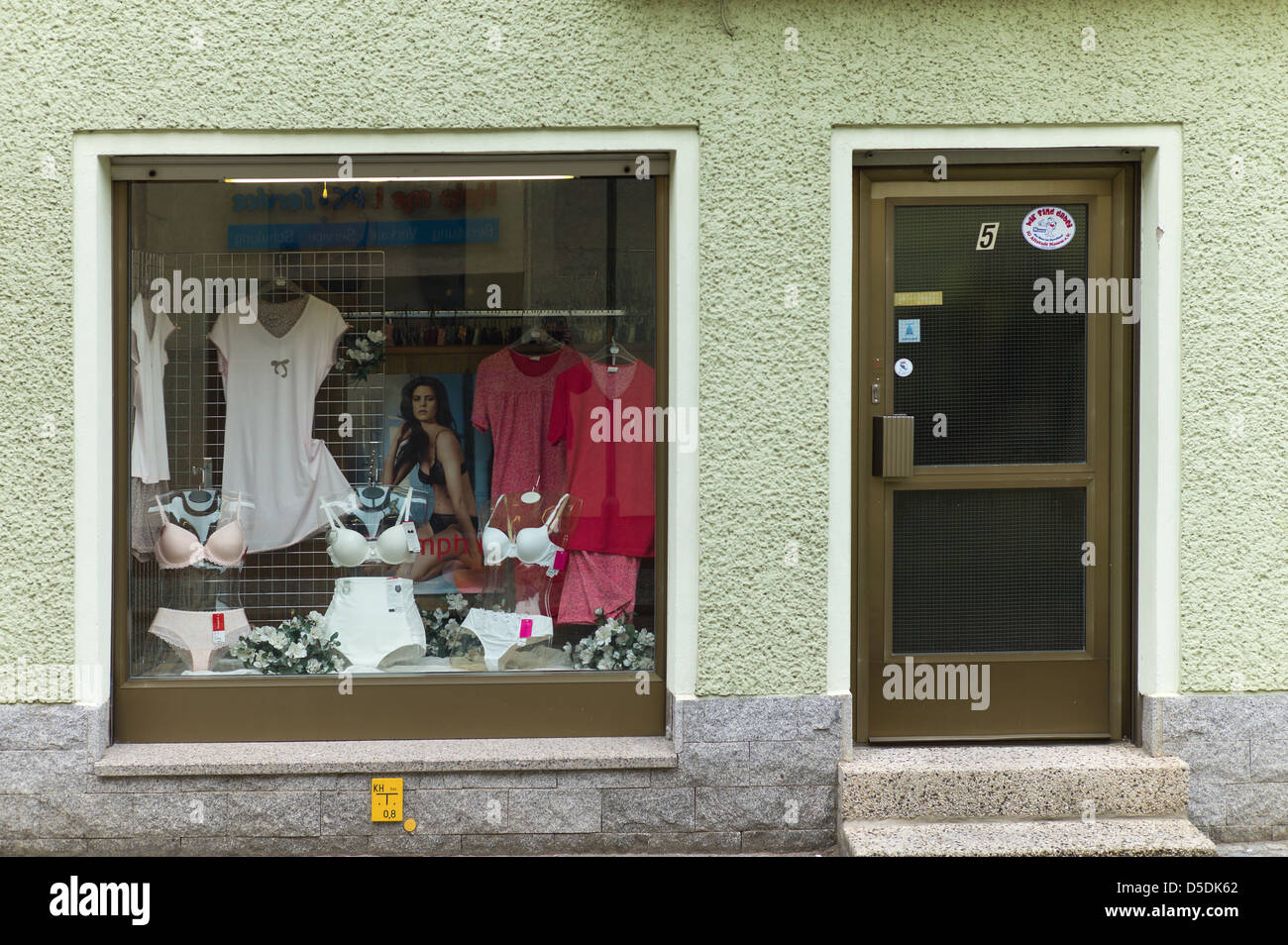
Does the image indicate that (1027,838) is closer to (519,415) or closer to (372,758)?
(372,758)

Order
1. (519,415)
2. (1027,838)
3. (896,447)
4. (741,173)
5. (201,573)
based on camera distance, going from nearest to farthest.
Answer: (1027,838)
(741,173)
(896,447)
(201,573)
(519,415)

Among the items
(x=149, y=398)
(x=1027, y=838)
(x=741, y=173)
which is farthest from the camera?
(x=149, y=398)

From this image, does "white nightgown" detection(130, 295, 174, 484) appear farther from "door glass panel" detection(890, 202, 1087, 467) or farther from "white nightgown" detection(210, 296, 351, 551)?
"door glass panel" detection(890, 202, 1087, 467)

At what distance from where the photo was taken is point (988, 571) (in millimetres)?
4840

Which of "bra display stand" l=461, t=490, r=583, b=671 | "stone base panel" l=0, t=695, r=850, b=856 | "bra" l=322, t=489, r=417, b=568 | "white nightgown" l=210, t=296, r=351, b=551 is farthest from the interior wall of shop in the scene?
"bra" l=322, t=489, r=417, b=568

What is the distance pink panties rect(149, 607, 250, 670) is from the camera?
15.9 ft

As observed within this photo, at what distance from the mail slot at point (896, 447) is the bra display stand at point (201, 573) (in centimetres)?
278

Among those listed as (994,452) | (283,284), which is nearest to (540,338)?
(283,284)

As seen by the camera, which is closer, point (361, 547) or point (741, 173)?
point (741, 173)

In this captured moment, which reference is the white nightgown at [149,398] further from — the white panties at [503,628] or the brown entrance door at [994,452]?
the brown entrance door at [994,452]

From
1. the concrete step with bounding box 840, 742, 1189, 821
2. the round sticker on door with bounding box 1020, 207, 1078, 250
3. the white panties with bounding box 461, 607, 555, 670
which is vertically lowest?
the concrete step with bounding box 840, 742, 1189, 821

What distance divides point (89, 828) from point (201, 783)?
47cm

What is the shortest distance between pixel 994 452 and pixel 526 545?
6.87ft

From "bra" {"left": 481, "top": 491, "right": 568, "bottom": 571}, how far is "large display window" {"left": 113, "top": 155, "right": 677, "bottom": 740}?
1cm
